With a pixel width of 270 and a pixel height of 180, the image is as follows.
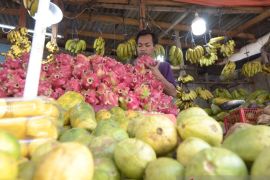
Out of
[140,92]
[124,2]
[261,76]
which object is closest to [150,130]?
[140,92]

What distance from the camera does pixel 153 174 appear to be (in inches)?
A: 36.5

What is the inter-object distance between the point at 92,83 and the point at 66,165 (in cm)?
163

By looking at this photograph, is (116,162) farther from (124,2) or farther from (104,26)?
(104,26)

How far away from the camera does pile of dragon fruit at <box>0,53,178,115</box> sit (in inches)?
90.7

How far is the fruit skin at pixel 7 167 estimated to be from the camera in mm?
758

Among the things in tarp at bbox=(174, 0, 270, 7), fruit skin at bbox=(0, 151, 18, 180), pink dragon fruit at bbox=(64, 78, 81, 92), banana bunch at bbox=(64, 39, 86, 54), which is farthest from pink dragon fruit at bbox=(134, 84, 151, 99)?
banana bunch at bbox=(64, 39, 86, 54)

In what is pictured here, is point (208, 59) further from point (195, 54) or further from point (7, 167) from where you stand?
point (7, 167)

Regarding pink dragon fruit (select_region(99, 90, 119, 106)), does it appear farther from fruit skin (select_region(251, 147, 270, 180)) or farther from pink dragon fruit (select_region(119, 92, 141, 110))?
fruit skin (select_region(251, 147, 270, 180))

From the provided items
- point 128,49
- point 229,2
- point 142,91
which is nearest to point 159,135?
point 142,91

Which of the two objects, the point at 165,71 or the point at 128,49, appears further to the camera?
the point at 128,49

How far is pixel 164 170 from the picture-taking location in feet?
2.99

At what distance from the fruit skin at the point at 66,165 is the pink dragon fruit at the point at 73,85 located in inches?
60.0

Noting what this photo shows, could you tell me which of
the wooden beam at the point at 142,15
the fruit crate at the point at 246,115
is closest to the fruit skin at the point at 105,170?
the fruit crate at the point at 246,115

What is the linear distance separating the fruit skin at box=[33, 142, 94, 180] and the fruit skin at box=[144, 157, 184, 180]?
0.21 m
